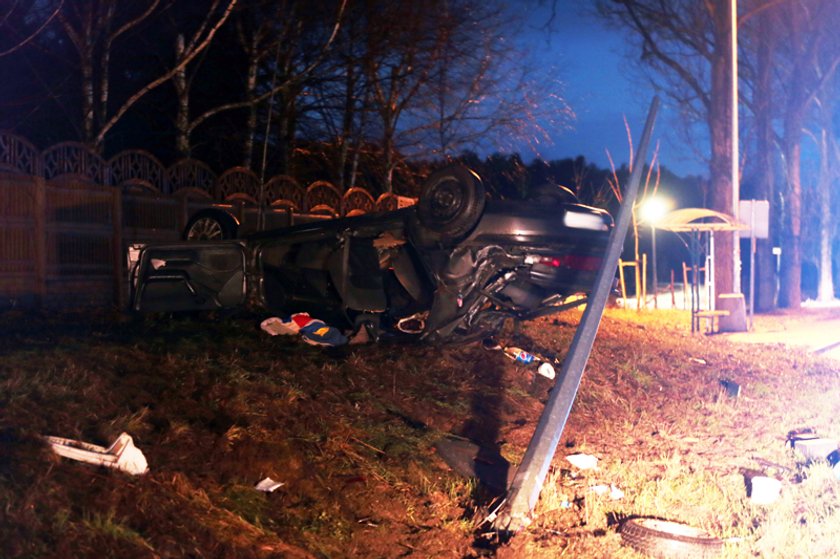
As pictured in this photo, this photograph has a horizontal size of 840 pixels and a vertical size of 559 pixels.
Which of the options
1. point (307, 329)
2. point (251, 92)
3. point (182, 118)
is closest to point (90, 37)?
point (182, 118)

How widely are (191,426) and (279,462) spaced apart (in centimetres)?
63

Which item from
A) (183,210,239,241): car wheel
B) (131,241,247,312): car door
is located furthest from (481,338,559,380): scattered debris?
(183,210,239,241): car wheel

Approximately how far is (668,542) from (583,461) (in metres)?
1.65

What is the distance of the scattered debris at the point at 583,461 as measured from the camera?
643cm

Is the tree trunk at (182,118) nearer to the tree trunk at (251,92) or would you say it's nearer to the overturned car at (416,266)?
the tree trunk at (251,92)

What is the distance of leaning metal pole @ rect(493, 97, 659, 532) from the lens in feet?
16.1

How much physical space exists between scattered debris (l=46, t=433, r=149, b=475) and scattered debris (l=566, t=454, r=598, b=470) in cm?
335

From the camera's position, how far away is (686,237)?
108 ft

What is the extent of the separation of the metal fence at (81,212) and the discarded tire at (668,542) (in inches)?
375

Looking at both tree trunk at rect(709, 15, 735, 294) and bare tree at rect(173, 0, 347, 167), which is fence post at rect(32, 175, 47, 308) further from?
tree trunk at rect(709, 15, 735, 294)

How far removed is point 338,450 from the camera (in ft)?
18.3

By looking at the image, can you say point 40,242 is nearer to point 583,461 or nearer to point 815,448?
point 583,461

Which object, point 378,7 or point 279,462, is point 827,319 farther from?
point 279,462

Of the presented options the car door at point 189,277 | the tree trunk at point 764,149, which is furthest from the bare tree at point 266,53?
the tree trunk at point 764,149
